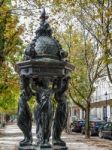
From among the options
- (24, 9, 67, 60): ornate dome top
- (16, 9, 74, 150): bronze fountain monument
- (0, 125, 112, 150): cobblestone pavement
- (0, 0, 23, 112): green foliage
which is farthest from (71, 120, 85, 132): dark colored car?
(24, 9, 67, 60): ornate dome top

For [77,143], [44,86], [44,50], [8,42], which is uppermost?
[8,42]

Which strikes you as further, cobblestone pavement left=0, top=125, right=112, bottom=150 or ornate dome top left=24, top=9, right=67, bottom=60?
cobblestone pavement left=0, top=125, right=112, bottom=150

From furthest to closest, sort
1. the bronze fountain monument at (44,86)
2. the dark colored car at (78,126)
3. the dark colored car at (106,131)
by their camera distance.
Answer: the dark colored car at (78,126) → the dark colored car at (106,131) → the bronze fountain monument at (44,86)

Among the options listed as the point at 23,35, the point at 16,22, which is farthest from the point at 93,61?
the point at 16,22

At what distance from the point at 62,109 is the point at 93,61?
91.3 feet

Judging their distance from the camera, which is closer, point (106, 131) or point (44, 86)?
point (44, 86)

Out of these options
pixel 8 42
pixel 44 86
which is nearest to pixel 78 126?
pixel 8 42

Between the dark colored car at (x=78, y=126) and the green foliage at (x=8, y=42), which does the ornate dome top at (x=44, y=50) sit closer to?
the green foliage at (x=8, y=42)

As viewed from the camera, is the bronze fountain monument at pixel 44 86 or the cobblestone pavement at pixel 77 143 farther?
Answer: the cobblestone pavement at pixel 77 143

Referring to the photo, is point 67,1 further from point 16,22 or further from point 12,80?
point 12,80

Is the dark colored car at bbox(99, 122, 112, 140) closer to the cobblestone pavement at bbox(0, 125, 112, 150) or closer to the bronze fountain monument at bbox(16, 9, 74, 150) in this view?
the cobblestone pavement at bbox(0, 125, 112, 150)

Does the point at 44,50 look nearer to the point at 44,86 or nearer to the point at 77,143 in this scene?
the point at 44,86

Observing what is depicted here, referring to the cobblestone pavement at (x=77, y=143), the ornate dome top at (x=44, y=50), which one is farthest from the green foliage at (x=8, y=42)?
the ornate dome top at (x=44, y=50)

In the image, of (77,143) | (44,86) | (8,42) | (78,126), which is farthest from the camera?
(78,126)
